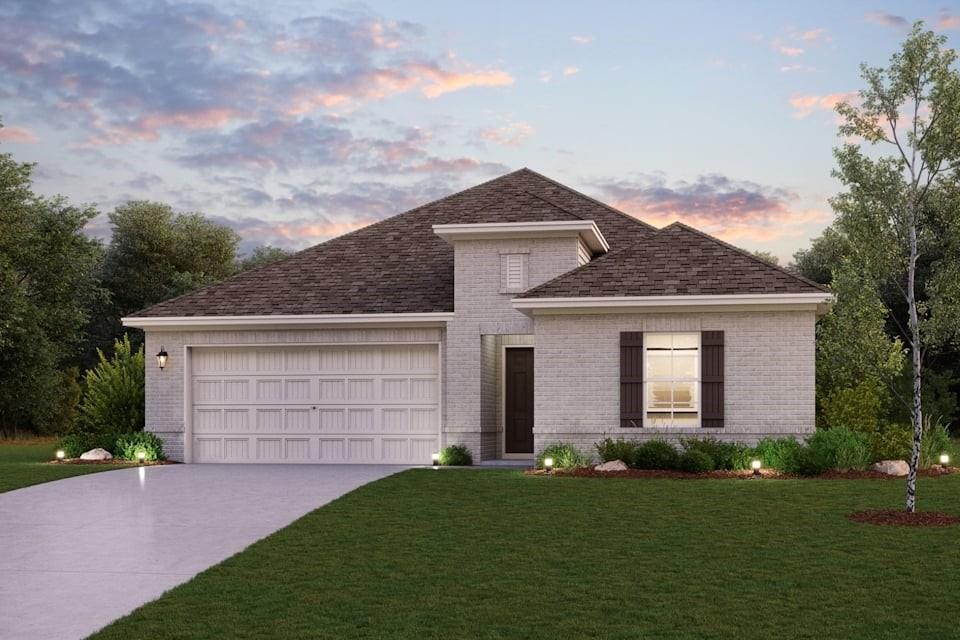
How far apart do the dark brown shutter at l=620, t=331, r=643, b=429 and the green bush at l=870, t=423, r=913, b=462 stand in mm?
4394

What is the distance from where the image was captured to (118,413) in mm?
24484

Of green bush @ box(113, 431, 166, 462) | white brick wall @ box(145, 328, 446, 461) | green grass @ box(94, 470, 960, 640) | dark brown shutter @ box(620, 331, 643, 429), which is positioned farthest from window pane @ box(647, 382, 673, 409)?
green bush @ box(113, 431, 166, 462)

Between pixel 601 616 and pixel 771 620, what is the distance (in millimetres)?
1287

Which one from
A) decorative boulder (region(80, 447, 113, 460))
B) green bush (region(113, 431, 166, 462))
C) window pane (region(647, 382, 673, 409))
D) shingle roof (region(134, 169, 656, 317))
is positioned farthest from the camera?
decorative boulder (region(80, 447, 113, 460))

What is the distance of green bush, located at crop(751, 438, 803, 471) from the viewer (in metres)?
18.6

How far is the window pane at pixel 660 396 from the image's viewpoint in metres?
20.1

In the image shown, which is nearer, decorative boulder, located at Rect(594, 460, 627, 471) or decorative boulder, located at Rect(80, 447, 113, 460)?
decorative boulder, located at Rect(594, 460, 627, 471)

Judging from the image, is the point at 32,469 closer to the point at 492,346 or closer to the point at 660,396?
the point at 492,346

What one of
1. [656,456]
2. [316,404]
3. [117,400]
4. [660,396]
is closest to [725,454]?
[656,456]

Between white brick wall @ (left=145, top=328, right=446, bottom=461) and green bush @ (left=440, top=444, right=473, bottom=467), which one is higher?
white brick wall @ (left=145, top=328, right=446, bottom=461)

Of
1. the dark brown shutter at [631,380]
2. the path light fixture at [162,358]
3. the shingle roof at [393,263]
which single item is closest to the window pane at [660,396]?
the dark brown shutter at [631,380]

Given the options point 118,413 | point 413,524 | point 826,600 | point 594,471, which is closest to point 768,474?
point 594,471

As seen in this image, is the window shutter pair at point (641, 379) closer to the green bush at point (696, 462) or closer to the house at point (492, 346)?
the house at point (492, 346)

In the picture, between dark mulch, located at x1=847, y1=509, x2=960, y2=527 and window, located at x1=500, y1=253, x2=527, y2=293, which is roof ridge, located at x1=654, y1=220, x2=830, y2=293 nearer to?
window, located at x1=500, y1=253, x2=527, y2=293
